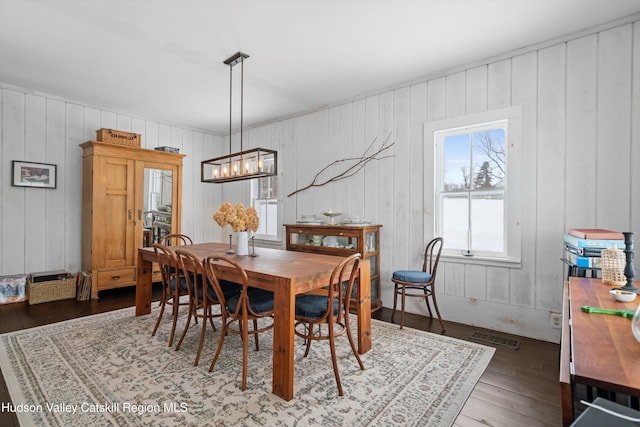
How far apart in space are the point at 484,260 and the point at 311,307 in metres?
2.03

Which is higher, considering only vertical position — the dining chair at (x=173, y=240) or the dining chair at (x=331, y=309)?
the dining chair at (x=173, y=240)

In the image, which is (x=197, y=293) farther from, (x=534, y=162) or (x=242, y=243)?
(x=534, y=162)

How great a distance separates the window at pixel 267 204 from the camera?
5461 millimetres

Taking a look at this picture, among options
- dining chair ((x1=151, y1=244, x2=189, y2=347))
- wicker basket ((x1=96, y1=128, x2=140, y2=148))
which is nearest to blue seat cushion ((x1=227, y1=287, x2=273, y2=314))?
dining chair ((x1=151, y1=244, x2=189, y2=347))

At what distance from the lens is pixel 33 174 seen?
4277 mm

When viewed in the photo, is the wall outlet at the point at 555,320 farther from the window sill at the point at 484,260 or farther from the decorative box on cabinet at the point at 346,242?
the decorative box on cabinet at the point at 346,242

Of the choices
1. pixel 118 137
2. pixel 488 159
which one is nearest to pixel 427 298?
pixel 488 159

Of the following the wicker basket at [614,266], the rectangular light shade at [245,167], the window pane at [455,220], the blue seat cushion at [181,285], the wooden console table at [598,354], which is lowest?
the blue seat cushion at [181,285]

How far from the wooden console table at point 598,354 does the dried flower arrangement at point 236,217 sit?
7.90ft

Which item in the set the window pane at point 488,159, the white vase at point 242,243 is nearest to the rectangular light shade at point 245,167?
the white vase at point 242,243

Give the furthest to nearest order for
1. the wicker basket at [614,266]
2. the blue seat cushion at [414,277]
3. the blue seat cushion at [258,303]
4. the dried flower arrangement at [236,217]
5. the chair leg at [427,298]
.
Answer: the chair leg at [427,298] < the blue seat cushion at [414,277] < the dried flower arrangement at [236,217] < the blue seat cushion at [258,303] < the wicker basket at [614,266]

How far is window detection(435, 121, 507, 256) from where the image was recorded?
3.31m

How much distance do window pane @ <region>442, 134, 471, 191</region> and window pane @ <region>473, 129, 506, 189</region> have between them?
3.1 inches

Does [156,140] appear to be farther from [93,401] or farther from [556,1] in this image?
[556,1]
